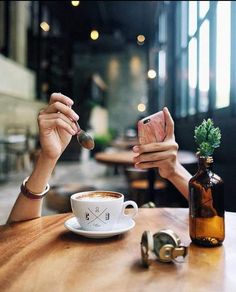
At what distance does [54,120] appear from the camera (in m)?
0.99

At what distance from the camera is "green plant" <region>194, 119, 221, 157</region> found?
2.57 ft

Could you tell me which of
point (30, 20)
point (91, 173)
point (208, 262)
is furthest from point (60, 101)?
point (30, 20)

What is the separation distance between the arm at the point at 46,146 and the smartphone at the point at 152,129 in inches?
7.7

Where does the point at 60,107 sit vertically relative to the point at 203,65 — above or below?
below

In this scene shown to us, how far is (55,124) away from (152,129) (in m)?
0.28

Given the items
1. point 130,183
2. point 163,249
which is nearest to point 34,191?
point 163,249

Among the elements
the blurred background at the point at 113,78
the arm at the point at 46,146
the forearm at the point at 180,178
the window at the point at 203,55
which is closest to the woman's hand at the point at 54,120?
the arm at the point at 46,146

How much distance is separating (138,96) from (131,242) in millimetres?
14913

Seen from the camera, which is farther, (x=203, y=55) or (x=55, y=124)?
(x=203, y=55)

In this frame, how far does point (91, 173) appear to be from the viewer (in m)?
7.52

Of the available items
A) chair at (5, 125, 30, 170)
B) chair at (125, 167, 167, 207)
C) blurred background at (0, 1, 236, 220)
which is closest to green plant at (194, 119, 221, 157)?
blurred background at (0, 1, 236, 220)

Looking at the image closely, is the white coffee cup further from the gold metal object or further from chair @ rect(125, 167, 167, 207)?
chair @ rect(125, 167, 167, 207)

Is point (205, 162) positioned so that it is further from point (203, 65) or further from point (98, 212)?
point (203, 65)

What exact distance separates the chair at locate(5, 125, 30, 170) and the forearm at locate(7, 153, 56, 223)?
16.5 ft
